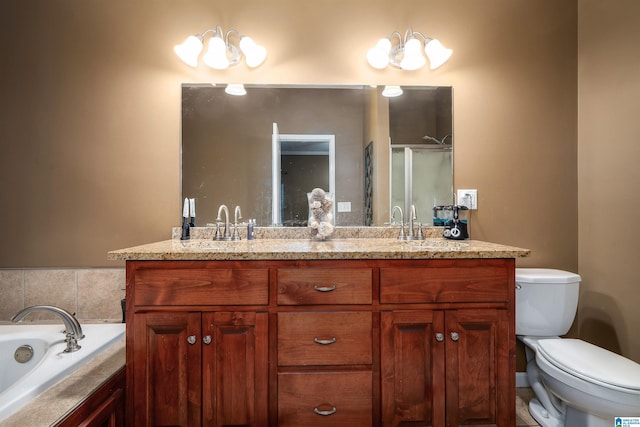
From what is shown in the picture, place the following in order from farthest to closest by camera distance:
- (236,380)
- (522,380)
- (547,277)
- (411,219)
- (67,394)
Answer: (522,380)
(411,219)
(547,277)
(236,380)
(67,394)

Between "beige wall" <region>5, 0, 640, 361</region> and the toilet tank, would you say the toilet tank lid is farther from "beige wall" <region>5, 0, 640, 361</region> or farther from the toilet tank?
"beige wall" <region>5, 0, 640, 361</region>

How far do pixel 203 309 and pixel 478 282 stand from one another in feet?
3.72

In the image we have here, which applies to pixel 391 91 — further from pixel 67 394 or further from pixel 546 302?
pixel 67 394

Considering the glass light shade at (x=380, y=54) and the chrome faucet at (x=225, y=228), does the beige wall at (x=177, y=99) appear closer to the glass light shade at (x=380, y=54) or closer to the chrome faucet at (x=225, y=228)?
the glass light shade at (x=380, y=54)

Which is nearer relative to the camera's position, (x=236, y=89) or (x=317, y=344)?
(x=317, y=344)

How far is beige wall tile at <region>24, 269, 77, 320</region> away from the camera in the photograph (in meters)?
1.68

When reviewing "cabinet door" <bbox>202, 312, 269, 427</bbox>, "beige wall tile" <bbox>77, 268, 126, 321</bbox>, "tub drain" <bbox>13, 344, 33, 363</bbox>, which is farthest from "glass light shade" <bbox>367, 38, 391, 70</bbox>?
"tub drain" <bbox>13, 344, 33, 363</bbox>

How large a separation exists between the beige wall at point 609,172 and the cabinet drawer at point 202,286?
197 cm

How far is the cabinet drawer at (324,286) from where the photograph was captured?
1166 mm

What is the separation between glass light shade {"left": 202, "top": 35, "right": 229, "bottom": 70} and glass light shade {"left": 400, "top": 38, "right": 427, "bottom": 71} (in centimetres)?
108

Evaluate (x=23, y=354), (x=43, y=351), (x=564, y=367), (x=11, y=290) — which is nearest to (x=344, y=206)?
(x=564, y=367)

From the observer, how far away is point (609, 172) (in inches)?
65.6

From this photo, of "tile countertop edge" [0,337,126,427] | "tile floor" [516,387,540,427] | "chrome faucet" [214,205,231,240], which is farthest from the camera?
"chrome faucet" [214,205,231,240]

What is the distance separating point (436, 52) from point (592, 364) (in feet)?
5.75
